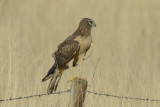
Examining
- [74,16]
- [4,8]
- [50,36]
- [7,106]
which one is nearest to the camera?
[7,106]

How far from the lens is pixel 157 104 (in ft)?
23.4

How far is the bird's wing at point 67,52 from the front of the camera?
20.5ft

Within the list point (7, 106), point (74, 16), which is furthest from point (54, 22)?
point (7, 106)

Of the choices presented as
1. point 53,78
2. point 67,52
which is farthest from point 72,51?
point 53,78

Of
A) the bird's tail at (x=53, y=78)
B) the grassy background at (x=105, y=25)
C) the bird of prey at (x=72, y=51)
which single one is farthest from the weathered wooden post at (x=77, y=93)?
the grassy background at (x=105, y=25)

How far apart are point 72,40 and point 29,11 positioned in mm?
7626

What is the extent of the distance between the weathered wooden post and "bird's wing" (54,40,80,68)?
1.40 meters

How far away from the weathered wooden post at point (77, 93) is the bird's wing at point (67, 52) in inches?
55.1

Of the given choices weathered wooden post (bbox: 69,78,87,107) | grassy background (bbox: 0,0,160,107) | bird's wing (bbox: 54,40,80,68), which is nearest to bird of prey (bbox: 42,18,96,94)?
bird's wing (bbox: 54,40,80,68)

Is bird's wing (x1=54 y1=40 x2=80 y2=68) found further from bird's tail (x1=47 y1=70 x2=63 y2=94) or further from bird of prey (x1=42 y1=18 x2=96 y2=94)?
bird's tail (x1=47 y1=70 x2=63 y2=94)

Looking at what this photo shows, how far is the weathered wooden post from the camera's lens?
4.76 m

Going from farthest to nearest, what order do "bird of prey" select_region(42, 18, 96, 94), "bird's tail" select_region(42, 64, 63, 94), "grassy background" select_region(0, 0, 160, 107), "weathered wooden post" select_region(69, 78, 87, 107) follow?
"grassy background" select_region(0, 0, 160, 107) → "bird of prey" select_region(42, 18, 96, 94) → "bird's tail" select_region(42, 64, 63, 94) → "weathered wooden post" select_region(69, 78, 87, 107)

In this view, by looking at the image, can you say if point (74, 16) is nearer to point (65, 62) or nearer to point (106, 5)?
point (106, 5)

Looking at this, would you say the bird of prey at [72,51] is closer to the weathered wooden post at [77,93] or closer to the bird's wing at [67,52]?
the bird's wing at [67,52]
